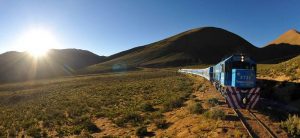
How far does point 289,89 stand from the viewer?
1115 inches

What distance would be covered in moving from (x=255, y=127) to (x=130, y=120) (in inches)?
334

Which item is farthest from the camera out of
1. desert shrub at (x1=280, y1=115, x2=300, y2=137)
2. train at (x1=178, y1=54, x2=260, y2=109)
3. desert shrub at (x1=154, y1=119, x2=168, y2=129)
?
train at (x1=178, y1=54, x2=260, y2=109)

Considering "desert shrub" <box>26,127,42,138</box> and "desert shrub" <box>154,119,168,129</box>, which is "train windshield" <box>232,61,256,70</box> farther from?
"desert shrub" <box>26,127,42,138</box>

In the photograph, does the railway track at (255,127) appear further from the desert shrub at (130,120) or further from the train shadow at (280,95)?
the desert shrub at (130,120)

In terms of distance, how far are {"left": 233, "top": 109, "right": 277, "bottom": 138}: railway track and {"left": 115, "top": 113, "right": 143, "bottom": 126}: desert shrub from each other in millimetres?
6607

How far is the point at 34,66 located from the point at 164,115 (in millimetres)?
186062

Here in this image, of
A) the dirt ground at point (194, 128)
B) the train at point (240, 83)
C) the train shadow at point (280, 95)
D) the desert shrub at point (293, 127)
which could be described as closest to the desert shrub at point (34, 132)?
the dirt ground at point (194, 128)

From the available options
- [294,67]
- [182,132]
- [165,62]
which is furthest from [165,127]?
[165,62]

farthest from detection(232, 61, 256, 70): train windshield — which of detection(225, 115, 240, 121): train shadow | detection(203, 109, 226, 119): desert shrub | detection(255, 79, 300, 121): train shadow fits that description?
detection(203, 109, 226, 119): desert shrub

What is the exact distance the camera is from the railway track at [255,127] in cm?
1228

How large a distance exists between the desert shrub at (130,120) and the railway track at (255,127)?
6607 millimetres

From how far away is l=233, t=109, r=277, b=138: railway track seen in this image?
12.3 metres

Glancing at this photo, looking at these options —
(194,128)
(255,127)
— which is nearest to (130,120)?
(194,128)

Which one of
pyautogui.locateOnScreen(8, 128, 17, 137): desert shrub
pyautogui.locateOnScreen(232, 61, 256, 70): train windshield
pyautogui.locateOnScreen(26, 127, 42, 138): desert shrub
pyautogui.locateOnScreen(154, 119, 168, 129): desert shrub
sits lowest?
pyautogui.locateOnScreen(8, 128, 17, 137): desert shrub
